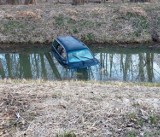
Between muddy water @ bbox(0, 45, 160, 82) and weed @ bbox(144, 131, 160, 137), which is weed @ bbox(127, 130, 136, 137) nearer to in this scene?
weed @ bbox(144, 131, 160, 137)

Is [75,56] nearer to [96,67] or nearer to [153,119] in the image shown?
[96,67]

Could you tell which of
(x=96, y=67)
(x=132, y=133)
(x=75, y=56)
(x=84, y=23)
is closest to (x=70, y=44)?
(x=75, y=56)

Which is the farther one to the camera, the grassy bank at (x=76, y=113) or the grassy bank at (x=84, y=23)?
the grassy bank at (x=84, y=23)

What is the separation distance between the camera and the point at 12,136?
6449 millimetres

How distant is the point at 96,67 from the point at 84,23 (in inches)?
228

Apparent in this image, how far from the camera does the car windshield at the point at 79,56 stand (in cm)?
1559

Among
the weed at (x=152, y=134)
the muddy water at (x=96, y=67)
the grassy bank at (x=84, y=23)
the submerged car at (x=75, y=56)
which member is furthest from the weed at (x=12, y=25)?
the weed at (x=152, y=134)

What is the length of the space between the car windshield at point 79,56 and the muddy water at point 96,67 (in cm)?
52

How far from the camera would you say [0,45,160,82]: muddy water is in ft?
50.2

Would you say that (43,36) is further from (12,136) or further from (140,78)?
(12,136)

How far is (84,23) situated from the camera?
69.5ft

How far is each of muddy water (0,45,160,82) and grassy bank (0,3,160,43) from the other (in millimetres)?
1350

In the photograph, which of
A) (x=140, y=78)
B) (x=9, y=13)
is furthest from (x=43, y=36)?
(x=140, y=78)

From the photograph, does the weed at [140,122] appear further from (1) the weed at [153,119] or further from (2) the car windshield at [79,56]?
(2) the car windshield at [79,56]
